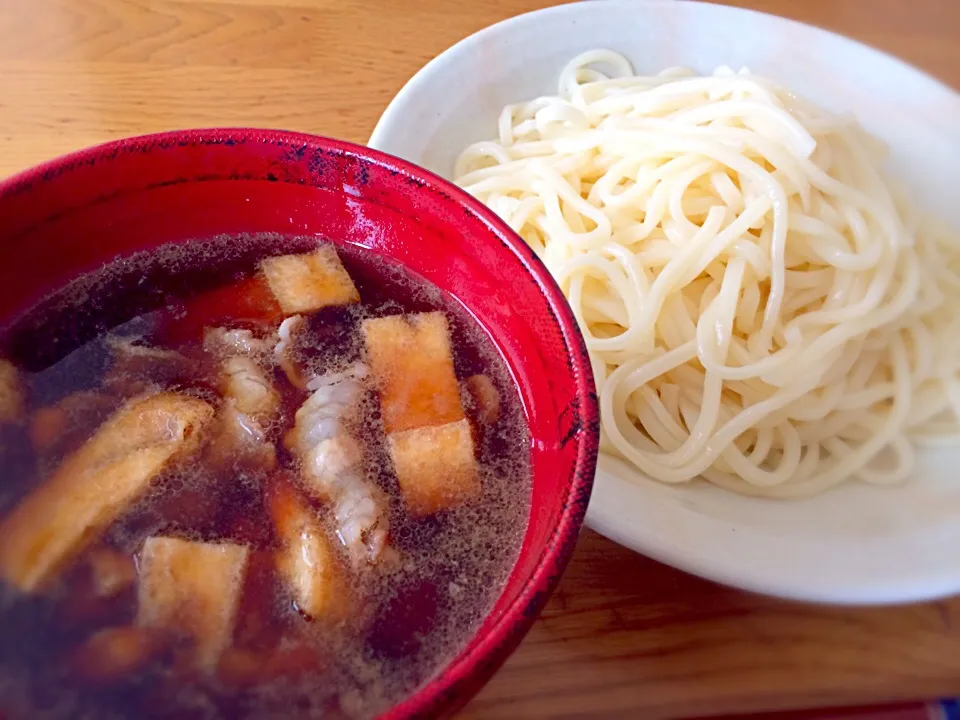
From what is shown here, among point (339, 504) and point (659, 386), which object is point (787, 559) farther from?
point (339, 504)

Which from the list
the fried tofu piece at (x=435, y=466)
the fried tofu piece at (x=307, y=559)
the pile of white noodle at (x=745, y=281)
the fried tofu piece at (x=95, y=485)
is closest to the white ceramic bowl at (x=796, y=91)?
the pile of white noodle at (x=745, y=281)

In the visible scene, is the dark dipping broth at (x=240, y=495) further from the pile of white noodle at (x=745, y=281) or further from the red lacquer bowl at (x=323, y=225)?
the pile of white noodle at (x=745, y=281)

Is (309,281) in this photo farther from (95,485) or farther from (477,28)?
(477,28)

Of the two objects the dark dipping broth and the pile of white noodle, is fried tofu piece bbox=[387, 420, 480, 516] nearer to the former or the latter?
the dark dipping broth

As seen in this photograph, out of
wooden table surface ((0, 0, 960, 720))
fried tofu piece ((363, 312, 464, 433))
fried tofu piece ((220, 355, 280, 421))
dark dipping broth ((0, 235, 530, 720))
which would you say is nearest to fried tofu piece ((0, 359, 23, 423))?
dark dipping broth ((0, 235, 530, 720))

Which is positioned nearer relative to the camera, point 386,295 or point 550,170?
point 386,295

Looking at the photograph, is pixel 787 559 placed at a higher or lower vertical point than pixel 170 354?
lower

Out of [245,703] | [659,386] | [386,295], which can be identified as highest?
[386,295]

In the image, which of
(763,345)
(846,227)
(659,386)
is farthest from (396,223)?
(846,227)

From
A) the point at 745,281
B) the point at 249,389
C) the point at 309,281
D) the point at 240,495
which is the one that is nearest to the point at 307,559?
the point at 240,495
